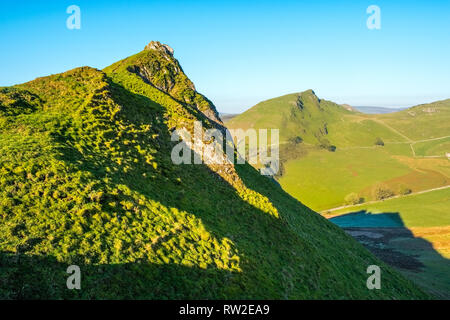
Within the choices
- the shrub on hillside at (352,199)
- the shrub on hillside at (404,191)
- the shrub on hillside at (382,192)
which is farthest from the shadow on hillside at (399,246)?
the shrub on hillside at (404,191)

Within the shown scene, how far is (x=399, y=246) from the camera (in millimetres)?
95000

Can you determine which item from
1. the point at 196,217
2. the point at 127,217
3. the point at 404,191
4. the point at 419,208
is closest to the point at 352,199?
the point at 419,208

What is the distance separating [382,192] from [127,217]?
638ft

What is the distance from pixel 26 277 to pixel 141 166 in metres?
14.2

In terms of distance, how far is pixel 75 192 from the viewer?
1894 centimetres

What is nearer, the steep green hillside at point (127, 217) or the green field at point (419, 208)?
the steep green hillside at point (127, 217)

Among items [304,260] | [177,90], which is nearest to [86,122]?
[304,260]

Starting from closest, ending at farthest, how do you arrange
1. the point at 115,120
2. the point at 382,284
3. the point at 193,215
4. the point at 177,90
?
the point at 193,215, the point at 115,120, the point at 382,284, the point at 177,90

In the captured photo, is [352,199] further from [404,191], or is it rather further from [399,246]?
[399,246]

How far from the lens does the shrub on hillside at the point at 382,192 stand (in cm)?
17400

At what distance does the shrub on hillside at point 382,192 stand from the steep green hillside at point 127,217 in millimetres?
154981

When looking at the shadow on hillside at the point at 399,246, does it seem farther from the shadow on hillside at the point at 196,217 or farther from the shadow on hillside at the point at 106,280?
the shadow on hillside at the point at 106,280
